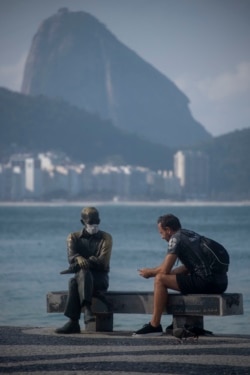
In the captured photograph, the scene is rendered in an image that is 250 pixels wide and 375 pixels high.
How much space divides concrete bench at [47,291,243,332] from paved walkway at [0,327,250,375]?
17 centimetres

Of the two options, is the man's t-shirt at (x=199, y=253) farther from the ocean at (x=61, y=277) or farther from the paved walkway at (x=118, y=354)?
the ocean at (x=61, y=277)

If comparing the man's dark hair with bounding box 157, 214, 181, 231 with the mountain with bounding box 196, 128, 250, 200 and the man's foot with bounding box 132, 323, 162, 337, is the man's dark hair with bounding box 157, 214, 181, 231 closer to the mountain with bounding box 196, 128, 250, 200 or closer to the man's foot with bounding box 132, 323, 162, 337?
the man's foot with bounding box 132, 323, 162, 337

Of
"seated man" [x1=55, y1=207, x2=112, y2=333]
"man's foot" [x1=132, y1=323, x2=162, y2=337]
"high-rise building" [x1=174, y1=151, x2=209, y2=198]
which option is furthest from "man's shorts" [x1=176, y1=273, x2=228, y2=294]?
"high-rise building" [x1=174, y1=151, x2=209, y2=198]

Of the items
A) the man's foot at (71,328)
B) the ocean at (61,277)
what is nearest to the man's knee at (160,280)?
the man's foot at (71,328)

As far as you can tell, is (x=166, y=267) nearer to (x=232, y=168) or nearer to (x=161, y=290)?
(x=161, y=290)

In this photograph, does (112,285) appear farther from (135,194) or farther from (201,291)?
(135,194)

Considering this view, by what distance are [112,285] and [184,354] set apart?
17703mm

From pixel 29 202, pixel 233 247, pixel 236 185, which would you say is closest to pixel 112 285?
pixel 233 247

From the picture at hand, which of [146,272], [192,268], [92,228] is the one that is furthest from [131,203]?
[192,268]

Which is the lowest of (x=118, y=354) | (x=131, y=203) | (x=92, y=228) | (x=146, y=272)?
(x=118, y=354)

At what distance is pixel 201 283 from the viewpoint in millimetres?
8672

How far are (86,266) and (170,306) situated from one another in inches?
27.5

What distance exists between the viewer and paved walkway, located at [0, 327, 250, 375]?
23.2 ft

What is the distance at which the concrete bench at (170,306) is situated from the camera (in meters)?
8.52
